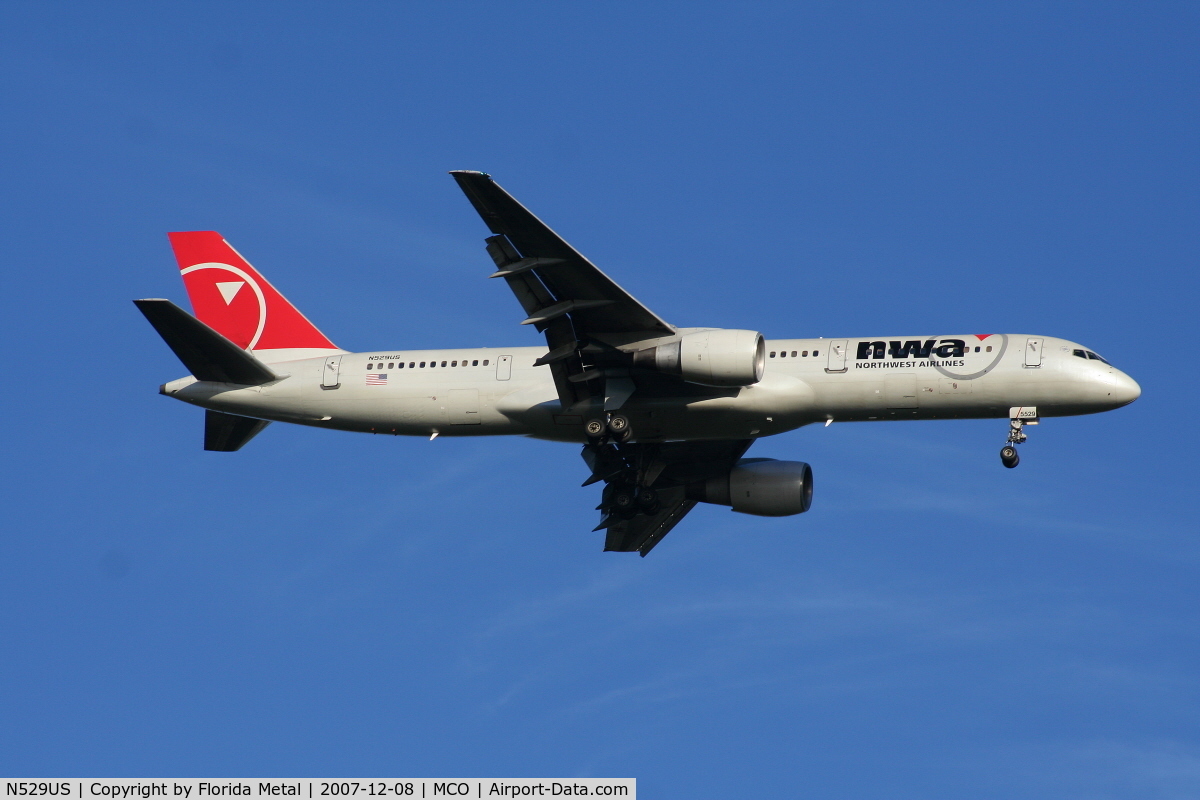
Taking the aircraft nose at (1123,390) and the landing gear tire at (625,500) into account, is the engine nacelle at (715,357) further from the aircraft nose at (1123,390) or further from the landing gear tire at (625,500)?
the aircraft nose at (1123,390)

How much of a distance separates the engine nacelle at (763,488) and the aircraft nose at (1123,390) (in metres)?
11.3

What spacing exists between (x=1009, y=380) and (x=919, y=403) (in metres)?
2.64

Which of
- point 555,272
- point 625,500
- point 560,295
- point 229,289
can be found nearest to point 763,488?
point 625,500

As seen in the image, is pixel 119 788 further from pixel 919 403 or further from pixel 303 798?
pixel 919 403

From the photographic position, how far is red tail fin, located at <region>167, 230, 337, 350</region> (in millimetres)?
51156

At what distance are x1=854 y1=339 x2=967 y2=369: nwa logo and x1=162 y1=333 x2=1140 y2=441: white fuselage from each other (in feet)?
0.14

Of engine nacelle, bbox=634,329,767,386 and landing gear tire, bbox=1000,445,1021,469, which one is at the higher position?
engine nacelle, bbox=634,329,767,386

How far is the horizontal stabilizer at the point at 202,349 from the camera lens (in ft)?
148

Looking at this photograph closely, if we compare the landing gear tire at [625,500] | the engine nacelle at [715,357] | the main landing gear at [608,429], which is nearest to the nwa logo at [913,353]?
the engine nacelle at [715,357]

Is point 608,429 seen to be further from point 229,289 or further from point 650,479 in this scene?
point 229,289

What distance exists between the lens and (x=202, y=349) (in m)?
47.3

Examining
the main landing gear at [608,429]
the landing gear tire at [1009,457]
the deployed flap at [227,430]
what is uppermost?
the deployed flap at [227,430]
